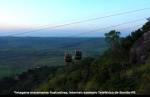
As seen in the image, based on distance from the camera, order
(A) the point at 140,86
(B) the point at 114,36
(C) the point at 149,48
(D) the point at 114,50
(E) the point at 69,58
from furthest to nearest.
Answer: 1. (B) the point at 114,36
2. (D) the point at 114,50
3. (C) the point at 149,48
4. (E) the point at 69,58
5. (A) the point at 140,86

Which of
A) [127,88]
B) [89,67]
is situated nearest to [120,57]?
[89,67]

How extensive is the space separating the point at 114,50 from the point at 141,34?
4223 mm

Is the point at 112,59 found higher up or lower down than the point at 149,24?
lower down

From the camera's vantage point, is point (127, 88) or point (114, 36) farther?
point (114, 36)

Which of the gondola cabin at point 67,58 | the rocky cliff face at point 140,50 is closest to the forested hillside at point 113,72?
the rocky cliff face at point 140,50

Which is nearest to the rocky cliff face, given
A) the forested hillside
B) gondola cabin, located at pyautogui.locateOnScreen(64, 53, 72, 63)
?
the forested hillside

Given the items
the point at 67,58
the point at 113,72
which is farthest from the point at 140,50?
the point at 67,58

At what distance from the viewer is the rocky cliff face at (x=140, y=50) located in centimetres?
5038

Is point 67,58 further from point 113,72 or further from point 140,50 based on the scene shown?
point 140,50

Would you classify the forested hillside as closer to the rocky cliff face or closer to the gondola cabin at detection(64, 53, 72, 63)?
the rocky cliff face

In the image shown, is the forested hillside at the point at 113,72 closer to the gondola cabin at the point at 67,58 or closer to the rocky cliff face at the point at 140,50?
the rocky cliff face at the point at 140,50

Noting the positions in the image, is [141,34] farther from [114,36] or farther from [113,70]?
[113,70]

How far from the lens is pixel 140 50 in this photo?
172ft

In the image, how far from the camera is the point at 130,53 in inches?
2158
